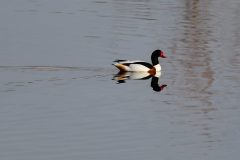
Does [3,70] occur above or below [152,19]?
below

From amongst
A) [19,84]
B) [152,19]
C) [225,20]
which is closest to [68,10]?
[152,19]

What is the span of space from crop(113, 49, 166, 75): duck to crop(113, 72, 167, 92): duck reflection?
0.11m

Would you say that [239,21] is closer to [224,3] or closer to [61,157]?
[224,3]

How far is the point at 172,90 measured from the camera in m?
20.8

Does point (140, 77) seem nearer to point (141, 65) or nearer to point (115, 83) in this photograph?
point (141, 65)

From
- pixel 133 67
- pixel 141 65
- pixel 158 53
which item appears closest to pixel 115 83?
pixel 133 67

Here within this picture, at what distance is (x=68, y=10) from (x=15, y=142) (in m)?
17.1

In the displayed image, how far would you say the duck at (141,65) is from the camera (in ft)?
74.6

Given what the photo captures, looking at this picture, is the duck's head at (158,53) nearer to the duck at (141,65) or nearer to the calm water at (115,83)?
the duck at (141,65)

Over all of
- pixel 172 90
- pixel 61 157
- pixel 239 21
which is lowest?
pixel 61 157

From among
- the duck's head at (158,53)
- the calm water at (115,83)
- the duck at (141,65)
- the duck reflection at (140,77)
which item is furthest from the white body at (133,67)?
the duck's head at (158,53)

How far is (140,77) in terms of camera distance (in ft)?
75.9

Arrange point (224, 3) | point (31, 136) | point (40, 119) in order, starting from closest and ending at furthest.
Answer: point (31, 136)
point (40, 119)
point (224, 3)

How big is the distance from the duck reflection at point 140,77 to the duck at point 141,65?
11 cm
